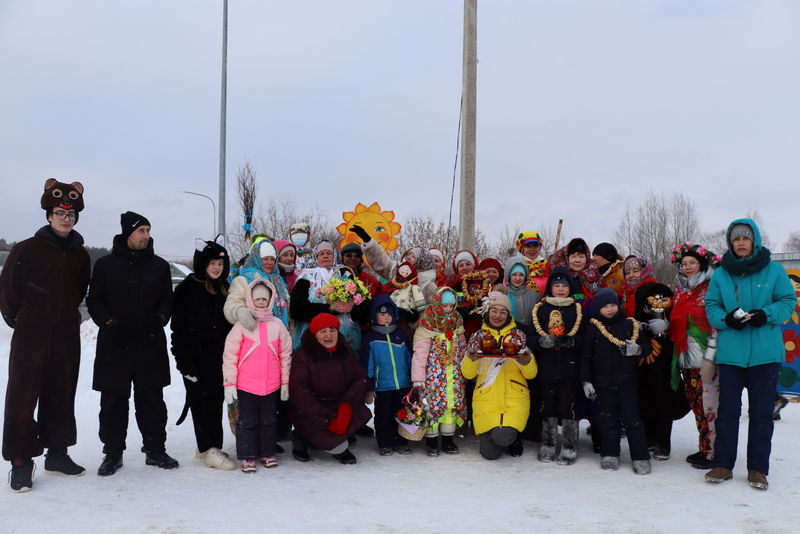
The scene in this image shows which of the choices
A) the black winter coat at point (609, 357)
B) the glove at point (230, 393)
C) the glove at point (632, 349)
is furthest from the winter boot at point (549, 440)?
the glove at point (230, 393)

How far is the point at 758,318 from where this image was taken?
15.3 feet

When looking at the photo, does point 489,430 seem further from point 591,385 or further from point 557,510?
point 557,510

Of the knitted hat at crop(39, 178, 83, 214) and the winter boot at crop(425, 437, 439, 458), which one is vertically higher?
the knitted hat at crop(39, 178, 83, 214)

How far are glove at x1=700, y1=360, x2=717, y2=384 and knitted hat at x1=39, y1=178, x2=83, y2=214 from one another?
524 centimetres

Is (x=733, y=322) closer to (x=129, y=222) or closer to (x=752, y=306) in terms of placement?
(x=752, y=306)

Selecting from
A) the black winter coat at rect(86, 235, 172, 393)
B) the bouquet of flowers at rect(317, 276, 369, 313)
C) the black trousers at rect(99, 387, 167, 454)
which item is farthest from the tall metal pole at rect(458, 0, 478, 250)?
the black trousers at rect(99, 387, 167, 454)

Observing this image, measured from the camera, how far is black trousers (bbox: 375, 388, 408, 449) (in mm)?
5742

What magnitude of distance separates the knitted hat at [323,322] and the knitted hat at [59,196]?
2119 millimetres

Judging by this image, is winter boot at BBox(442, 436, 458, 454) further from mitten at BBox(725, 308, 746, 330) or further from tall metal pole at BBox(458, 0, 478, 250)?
tall metal pole at BBox(458, 0, 478, 250)

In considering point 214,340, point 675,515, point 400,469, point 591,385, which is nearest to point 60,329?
point 214,340

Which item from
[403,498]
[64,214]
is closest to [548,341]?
[403,498]

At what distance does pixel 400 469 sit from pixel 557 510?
58.3 inches

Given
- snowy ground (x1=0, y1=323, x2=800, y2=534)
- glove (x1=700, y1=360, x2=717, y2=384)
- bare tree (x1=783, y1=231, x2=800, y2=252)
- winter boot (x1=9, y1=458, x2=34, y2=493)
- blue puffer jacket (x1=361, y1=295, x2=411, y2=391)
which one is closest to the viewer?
snowy ground (x1=0, y1=323, x2=800, y2=534)

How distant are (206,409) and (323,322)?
4.10ft
